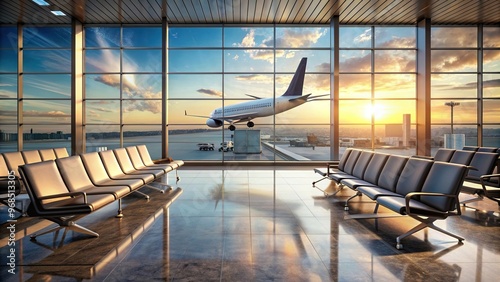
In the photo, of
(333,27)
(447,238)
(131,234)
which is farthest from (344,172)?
(333,27)

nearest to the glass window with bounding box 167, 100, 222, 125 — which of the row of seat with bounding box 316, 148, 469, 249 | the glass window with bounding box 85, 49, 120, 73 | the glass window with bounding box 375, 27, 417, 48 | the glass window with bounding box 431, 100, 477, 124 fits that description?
the glass window with bounding box 85, 49, 120, 73

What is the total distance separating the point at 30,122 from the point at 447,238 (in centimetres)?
1215

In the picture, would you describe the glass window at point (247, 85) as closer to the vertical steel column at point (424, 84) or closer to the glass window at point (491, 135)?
the vertical steel column at point (424, 84)

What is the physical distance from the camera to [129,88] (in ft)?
33.5

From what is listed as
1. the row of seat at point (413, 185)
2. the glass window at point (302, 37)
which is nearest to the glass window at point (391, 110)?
the glass window at point (302, 37)

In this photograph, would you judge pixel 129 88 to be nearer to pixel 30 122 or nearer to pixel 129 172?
pixel 30 122

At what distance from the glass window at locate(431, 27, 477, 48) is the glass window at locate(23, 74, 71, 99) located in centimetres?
1271

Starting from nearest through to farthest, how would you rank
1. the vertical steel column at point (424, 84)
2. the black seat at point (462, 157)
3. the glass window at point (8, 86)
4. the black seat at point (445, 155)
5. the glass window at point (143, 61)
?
the black seat at point (462, 157) < the black seat at point (445, 155) < the vertical steel column at point (424, 84) < the glass window at point (143, 61) < the glass window at point (8, 86)

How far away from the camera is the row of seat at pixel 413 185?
2994 mm

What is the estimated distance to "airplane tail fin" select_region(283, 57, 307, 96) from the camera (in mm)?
10922

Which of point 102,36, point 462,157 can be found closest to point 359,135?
point 462,157

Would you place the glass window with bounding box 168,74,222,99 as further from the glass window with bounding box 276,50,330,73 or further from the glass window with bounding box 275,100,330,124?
the glass window with bounding box 275,100,330,124

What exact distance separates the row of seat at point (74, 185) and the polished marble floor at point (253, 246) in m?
0.36

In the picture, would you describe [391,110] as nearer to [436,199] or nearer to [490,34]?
[490,34]
